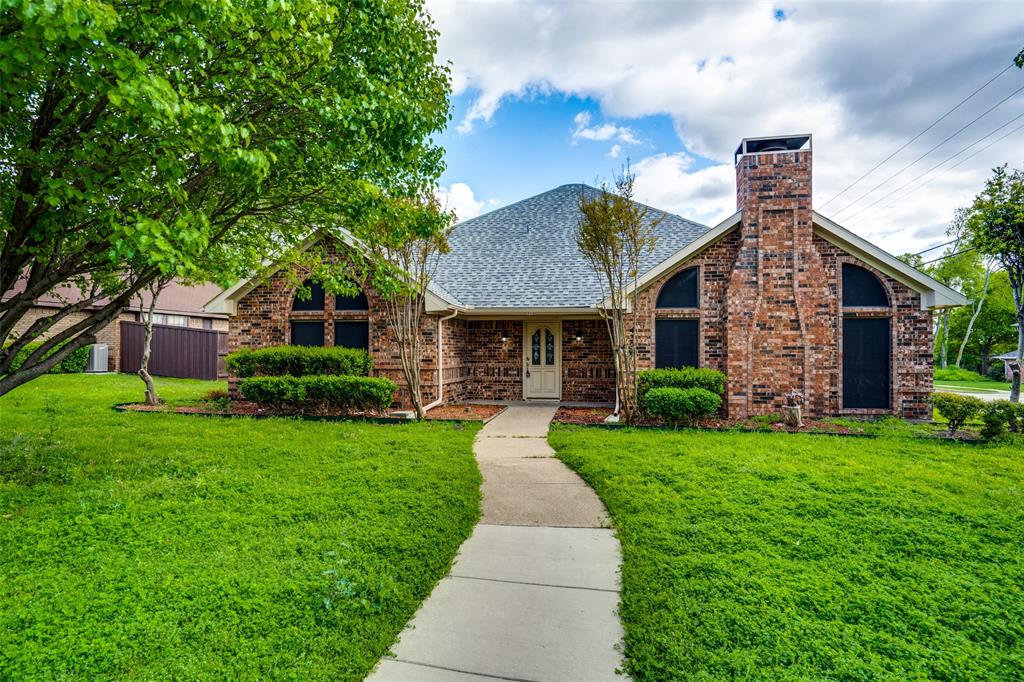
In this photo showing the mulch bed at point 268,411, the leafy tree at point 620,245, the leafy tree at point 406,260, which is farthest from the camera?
the mulch bed at point 268,411

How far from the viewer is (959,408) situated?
8562 mm

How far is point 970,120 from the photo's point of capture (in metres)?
17.5

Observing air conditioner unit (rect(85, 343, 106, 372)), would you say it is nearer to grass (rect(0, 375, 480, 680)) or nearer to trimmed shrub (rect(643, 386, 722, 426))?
grass (rect(0, 375, 480, 680))

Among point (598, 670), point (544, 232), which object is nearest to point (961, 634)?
point (598, 670)

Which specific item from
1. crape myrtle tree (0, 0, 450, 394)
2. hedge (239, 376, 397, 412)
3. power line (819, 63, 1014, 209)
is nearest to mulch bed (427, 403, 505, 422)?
hedge (239, 376, 397, 412)

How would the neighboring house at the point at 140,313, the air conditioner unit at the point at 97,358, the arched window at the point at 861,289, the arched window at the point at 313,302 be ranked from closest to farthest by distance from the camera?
1. the arched window at the point at 861,289
2. the arched window at the point at 313,302
3. the neighboring house at the point at 140,313
4. the air conditioner unit at the point at 97,358

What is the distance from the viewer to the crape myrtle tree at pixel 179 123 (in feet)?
11.6

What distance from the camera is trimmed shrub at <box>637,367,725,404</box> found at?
9742 millimetres

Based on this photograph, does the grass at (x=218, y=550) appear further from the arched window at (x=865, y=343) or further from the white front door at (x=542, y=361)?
the arched window at (x=865, y=343)

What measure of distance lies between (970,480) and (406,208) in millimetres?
8339

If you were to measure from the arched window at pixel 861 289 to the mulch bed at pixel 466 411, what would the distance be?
805 centimetres

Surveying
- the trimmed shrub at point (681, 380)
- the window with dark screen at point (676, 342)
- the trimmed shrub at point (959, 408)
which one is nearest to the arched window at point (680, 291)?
the window with dark screen at point (676, 342)

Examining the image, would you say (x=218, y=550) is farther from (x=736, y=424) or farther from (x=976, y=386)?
(x=976, y=386)

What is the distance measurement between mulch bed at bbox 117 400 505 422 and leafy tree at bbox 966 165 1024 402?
1184 centimetres
